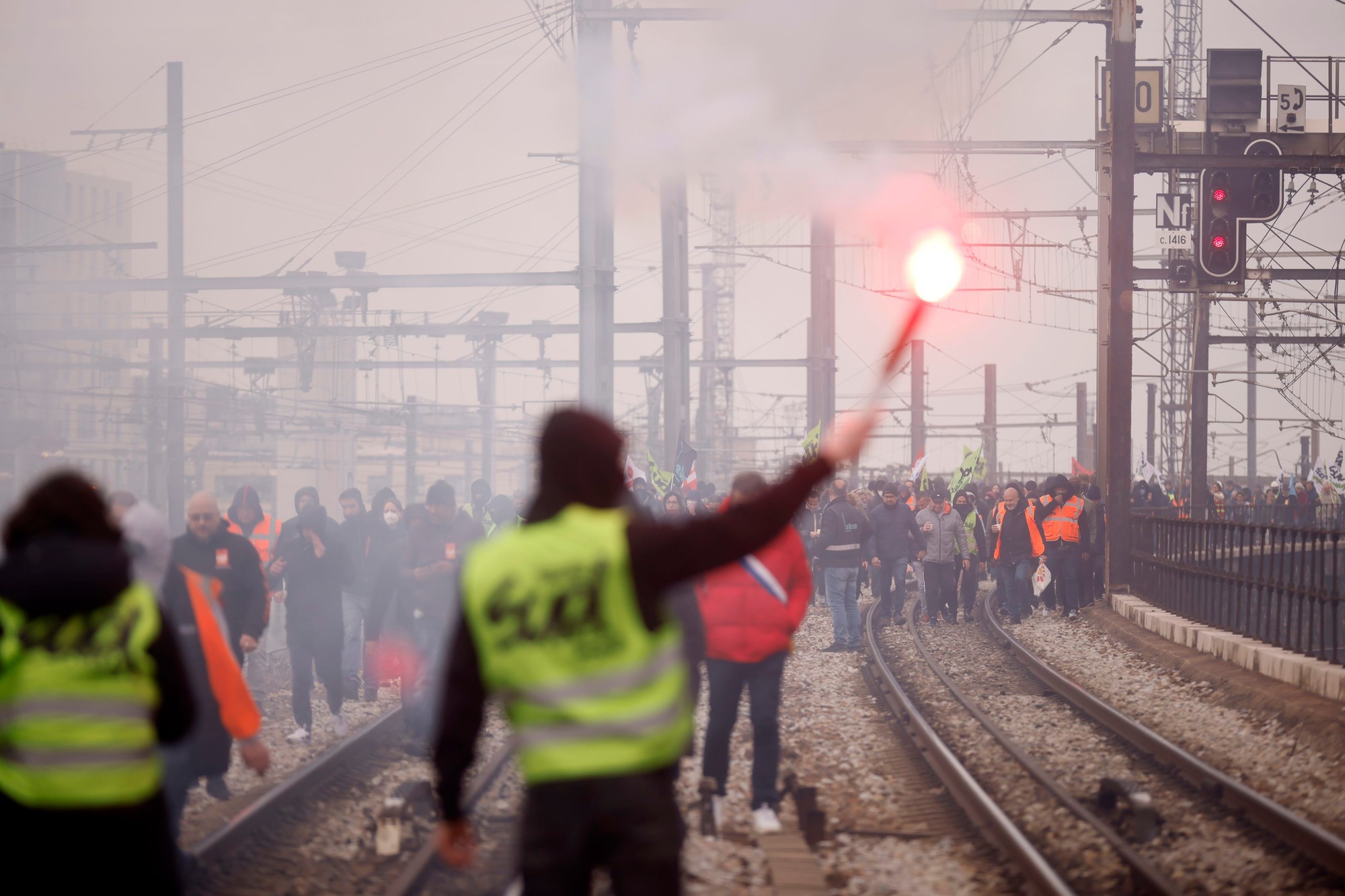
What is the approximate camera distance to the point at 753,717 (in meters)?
7.58

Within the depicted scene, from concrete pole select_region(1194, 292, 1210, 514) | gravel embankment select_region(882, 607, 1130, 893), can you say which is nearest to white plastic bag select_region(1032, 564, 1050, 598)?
gravel embankment select_region(882, 607, 1130, 893)

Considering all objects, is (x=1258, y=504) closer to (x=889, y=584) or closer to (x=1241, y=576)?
(x=889, y=584)

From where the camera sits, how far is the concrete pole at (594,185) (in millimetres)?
20828

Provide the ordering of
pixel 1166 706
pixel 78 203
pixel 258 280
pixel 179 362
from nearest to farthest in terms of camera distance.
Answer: pixel 1166 706 → pixel 258 280 → pixel 179 362 → pixel 78 203

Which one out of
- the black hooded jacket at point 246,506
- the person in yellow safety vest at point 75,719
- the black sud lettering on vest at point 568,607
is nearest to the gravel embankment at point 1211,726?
the black sud lettering on vest at point 568,607

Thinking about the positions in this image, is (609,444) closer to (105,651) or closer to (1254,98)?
(105,651)

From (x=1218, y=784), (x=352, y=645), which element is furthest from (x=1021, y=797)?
(x=352, y=645)

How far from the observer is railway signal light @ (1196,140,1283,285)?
19078 mm

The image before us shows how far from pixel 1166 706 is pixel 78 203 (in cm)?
8380

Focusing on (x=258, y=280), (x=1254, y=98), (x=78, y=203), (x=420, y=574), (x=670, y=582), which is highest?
(x=78, y=203)

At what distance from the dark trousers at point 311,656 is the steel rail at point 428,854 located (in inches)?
77.8

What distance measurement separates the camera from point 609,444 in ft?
11.2

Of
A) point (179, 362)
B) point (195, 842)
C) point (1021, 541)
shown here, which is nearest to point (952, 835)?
point (195, 842)

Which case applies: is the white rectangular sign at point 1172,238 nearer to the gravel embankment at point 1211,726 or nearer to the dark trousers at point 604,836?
the gravel embankment at point 1211,726
